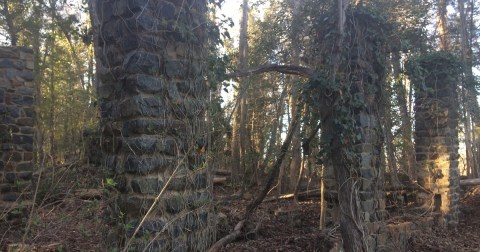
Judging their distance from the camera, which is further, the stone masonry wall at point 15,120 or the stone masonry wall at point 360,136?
the stone masonry wall at point 15,120

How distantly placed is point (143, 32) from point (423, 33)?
5.71 metres

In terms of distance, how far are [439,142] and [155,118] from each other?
309 inches

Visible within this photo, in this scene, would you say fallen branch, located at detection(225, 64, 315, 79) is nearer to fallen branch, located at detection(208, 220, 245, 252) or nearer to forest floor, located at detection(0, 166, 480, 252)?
forest floor, located at detection(0, 166, 480, 252)

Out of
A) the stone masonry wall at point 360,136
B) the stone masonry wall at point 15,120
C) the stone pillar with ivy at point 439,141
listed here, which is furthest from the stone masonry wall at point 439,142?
the stone masonry wall at point 15,120

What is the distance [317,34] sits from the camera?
672 cm

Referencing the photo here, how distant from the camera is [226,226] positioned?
725cm

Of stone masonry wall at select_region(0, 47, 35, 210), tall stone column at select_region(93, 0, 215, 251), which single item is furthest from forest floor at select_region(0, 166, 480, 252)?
stone masonry wall at select_region(0, 47, 35, 210)

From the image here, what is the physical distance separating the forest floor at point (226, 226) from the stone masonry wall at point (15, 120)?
0.81 m

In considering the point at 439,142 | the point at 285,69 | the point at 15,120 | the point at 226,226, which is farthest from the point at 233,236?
the point at 439,142

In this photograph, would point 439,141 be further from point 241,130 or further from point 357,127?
point 241,130

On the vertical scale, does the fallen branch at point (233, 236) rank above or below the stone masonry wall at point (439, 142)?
below

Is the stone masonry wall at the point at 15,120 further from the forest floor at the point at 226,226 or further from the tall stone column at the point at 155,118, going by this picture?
the tall stone column at the point at 155,118

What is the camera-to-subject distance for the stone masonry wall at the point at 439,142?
363 inches

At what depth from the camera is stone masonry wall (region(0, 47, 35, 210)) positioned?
722 centimetres
